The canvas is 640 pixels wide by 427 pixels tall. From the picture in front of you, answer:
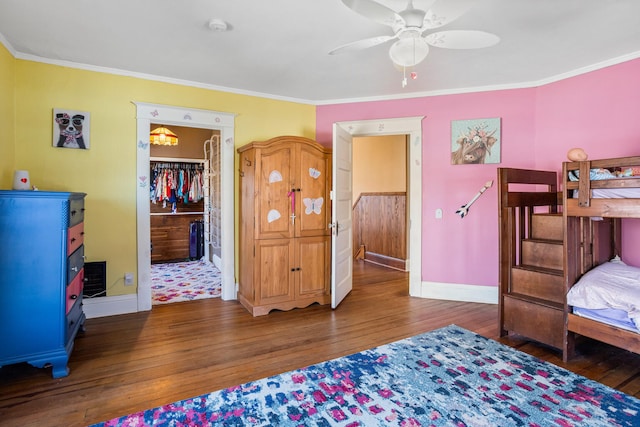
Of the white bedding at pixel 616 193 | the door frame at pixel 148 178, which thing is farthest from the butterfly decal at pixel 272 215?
the white bedding at pixel 616 193

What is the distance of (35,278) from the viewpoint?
2229 mm

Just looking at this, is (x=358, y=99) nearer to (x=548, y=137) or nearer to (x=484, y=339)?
(x=548, y=137)

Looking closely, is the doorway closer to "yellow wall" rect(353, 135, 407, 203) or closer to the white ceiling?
"yellow wall" rect(353, 135, 407, 203)

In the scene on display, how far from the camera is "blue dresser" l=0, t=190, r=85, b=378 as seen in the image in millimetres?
2168

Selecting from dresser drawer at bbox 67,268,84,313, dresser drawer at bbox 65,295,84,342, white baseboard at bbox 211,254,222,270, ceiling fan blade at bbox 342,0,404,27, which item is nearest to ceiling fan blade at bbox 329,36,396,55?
ceiling fan blade at bbox 342,0,404,27

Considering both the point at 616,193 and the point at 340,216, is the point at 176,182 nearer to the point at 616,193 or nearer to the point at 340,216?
the point at 340,216

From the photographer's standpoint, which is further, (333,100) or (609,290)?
(333,100)

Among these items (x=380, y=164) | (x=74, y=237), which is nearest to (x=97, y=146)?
(x=74, y=237)

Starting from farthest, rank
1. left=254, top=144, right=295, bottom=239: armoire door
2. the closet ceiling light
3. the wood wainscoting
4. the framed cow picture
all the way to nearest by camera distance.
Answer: the wood wainscoting → the closet ceiling light → the framed cow picture → left=254, top=144, right=295, bottom=239: armoire door

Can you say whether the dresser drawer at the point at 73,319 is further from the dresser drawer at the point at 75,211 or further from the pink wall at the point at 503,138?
the pink wall at the point at 503,138

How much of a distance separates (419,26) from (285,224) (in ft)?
7.42

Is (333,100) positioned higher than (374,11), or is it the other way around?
(333,100)

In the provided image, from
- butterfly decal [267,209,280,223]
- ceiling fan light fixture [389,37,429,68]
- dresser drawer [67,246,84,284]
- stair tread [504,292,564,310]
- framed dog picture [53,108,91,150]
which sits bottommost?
stair tread [504,292,564,310]

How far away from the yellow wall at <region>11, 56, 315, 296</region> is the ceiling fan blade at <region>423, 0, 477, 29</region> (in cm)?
287
